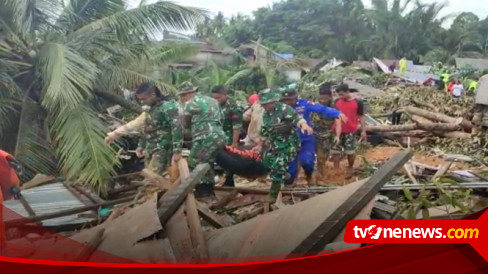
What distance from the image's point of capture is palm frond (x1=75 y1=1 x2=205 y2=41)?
141 centimetres

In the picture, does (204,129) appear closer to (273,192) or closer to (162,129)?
(162,129)

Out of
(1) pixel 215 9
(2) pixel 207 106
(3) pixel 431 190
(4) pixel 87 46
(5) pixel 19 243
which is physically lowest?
(5) pixel 19 243

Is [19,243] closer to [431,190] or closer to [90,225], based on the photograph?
[90,225]

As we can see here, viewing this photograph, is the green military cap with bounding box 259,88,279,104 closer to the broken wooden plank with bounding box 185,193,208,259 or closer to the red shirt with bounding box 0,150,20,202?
the broken wooden plank with bounding box 185,193,208,259

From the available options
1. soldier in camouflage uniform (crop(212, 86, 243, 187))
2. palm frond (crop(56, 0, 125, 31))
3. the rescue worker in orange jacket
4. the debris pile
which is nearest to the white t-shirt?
the debris pile

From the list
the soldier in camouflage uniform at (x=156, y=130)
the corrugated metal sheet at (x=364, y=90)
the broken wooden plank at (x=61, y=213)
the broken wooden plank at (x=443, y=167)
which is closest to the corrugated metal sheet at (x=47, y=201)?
the broken wooden plank at (x=61, y=213)

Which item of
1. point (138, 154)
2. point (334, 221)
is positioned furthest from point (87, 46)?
point (334, 221)

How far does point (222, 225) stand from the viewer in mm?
1696

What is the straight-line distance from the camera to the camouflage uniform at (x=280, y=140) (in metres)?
1.65

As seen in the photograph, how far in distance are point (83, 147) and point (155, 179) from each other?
0.25 meters

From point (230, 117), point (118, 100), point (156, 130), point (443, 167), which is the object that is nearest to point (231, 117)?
point (230, 117)

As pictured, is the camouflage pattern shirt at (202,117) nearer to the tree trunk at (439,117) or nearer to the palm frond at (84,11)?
the palm frond at (84,11)

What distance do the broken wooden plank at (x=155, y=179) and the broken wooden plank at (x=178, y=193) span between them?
22mm

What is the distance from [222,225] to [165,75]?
1.75 ft
